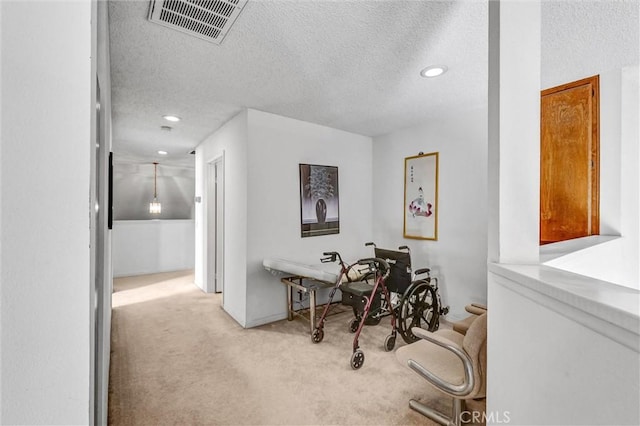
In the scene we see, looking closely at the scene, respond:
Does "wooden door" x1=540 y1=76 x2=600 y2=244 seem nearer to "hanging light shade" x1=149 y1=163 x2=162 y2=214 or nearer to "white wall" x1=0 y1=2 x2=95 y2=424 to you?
"white wall" x1=0 y1=2 x2=95 y2=424

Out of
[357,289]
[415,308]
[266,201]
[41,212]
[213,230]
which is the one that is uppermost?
[266,201]

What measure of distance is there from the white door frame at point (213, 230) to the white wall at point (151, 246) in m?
2.25

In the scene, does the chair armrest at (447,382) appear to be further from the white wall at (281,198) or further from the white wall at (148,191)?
the white wall at (148,191)

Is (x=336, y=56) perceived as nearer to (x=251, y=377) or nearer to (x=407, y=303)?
(x=407, y=303)

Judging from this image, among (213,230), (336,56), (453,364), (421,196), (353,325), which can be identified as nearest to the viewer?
(453,364)

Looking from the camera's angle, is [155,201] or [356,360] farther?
[155,201]

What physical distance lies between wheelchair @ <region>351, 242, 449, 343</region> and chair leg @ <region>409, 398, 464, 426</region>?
2.31 ft

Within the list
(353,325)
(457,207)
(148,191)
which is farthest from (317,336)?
(148,191)

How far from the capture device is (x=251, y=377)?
238cm

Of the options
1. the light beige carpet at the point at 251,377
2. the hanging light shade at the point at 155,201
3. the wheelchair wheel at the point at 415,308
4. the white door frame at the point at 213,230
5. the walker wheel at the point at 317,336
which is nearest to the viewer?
the light beige carpet at the point at 251,377

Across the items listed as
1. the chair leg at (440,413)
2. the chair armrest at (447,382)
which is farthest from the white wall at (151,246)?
the chair armrest at (447,382)

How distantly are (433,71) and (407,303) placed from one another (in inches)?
81.4

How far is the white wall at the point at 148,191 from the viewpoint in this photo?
278 inches

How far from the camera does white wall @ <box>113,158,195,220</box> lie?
23.2ft
